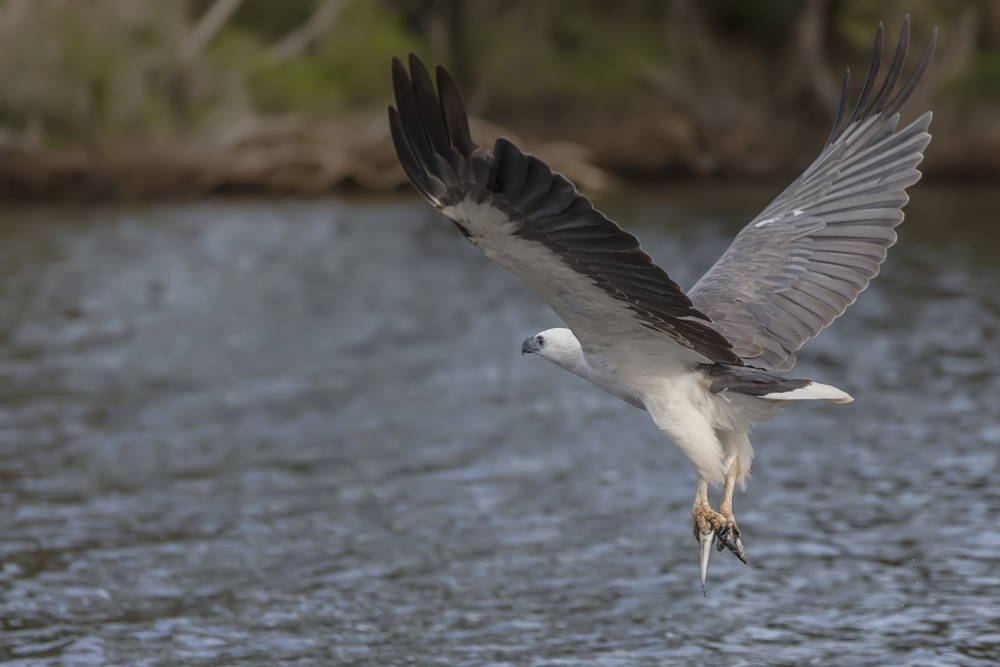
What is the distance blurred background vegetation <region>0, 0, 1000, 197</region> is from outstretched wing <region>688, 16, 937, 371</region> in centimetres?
1626

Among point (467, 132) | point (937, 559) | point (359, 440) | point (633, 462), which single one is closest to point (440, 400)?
point (359, 440)

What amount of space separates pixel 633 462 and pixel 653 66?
15.5m

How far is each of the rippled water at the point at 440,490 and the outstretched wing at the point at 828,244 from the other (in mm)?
1772

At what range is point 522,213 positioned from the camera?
472 cm

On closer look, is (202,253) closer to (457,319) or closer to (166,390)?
(457,319)

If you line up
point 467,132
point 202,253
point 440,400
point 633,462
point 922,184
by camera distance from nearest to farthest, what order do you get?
1. point 467,132
2. point 633,462
3. point 440,400
4. point 202,253
5. point 922,184

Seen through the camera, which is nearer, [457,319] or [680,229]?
[457,319]

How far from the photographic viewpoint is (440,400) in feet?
40.4

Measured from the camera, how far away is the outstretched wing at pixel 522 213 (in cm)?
447

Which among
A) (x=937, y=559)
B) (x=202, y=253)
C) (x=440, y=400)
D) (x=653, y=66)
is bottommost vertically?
(x=937, y=559)

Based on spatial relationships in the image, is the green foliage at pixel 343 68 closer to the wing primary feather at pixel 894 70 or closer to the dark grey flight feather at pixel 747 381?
the wing primary feather at pixel 894 70

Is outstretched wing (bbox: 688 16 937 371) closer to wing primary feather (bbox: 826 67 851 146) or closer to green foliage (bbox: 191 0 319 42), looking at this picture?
wing primary feather (bbox: 826 67 851 146)

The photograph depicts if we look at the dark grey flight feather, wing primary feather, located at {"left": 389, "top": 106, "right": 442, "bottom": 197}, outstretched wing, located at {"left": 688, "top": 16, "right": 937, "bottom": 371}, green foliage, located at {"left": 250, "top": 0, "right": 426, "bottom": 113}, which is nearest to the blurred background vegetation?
green foliage, located at {"left": 250, "top": 0, "right": 426, "bottom": 113}

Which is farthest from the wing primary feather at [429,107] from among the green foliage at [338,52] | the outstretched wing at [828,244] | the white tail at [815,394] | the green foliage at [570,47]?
the green foliage at [570,47]
